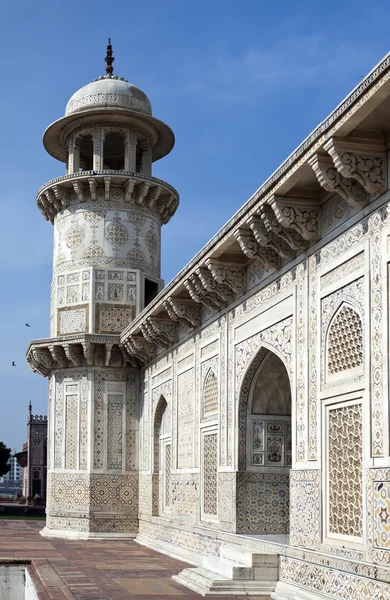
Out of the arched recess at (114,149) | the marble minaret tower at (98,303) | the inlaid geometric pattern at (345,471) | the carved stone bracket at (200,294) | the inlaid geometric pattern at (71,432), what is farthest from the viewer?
the arched recess at (114,149)

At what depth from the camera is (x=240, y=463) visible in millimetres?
11078

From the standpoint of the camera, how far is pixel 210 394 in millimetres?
12781

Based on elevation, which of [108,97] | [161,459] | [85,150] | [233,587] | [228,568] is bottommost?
[233,587]

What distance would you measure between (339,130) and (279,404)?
4780 millimetres

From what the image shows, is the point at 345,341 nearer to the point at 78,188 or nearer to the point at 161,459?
the point at 161,459

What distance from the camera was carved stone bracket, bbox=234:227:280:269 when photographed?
10.1m

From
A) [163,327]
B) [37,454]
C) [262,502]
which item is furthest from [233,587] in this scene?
[37,454]

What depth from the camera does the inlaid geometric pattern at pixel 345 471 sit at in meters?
7.77

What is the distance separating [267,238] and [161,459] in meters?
7.86

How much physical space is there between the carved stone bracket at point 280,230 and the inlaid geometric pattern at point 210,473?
12.8ft

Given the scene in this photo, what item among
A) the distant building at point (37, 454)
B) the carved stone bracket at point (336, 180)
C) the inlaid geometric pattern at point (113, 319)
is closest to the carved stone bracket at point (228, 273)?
the carved stone bracket at point (336, 180)

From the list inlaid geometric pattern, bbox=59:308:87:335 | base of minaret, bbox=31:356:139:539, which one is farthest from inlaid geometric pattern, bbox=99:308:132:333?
base of minaret, bbox=31:356:139:539

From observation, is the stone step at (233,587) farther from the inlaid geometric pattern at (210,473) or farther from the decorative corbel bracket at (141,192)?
the decorative corbel bracket at (141,192)

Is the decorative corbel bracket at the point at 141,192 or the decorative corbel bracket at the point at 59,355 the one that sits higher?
the decorative corbel bracket at the point at 141,192
